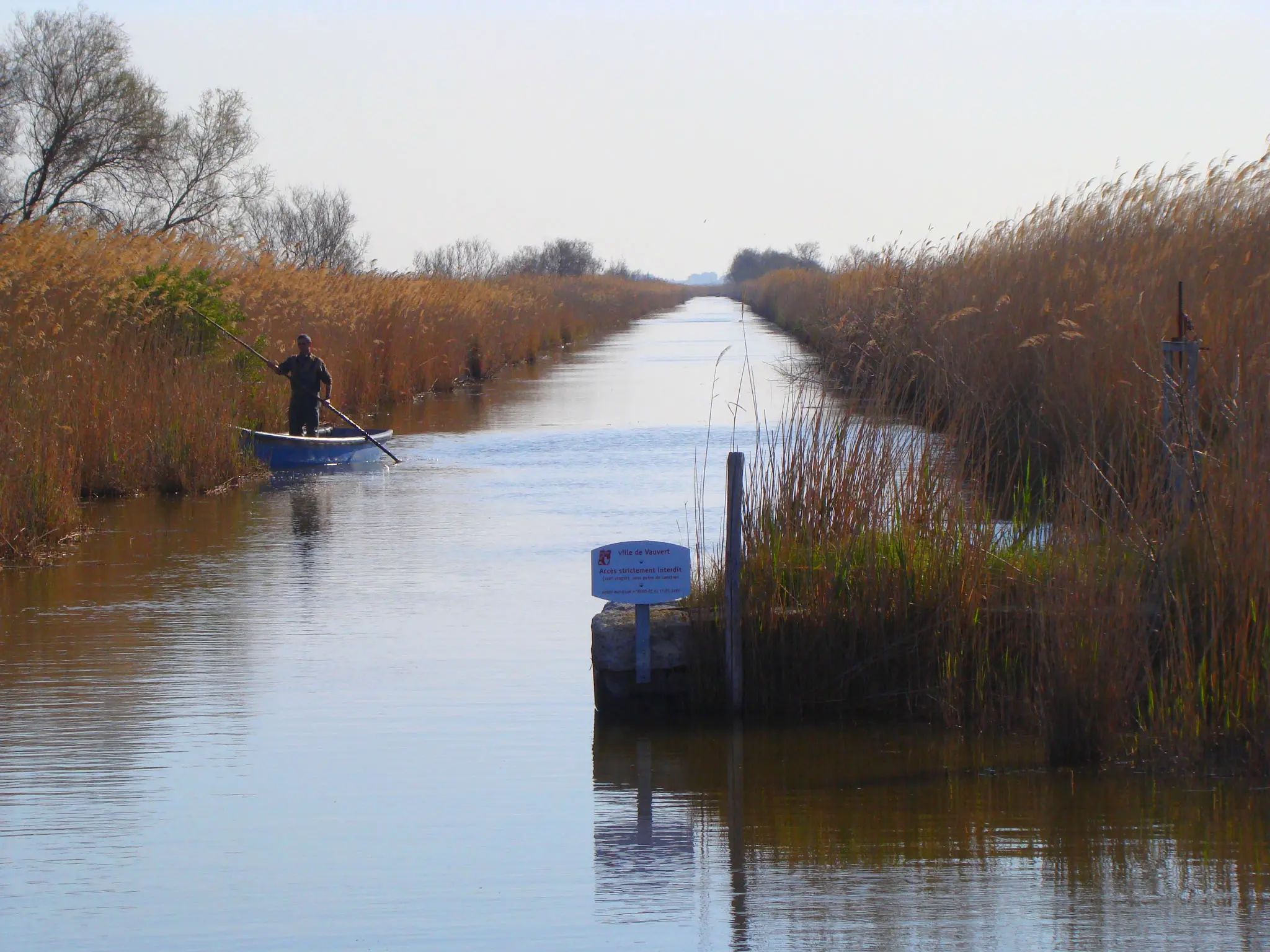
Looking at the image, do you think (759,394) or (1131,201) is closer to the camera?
(1131,201)

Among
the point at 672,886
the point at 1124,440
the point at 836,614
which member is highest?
the point at 1124,440

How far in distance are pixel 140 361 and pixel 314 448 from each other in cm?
249

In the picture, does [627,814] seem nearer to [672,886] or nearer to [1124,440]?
[672,886]

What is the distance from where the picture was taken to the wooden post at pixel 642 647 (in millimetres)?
7953

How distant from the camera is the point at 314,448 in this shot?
1956 cm

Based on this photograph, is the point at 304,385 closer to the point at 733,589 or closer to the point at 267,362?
the point at 267,362

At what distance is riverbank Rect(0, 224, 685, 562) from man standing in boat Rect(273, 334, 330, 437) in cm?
67

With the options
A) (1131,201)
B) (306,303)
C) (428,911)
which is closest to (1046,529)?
(428,911)

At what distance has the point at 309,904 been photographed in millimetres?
5641

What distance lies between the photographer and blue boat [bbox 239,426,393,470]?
19062mm

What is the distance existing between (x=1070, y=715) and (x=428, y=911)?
10.4 feet

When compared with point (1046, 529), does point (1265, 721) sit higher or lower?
lower

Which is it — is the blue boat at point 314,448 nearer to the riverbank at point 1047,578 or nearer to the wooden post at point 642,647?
the riverbank at point 1047,578

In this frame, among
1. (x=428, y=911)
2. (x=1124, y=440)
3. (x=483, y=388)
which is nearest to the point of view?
(x=428, y=911)
